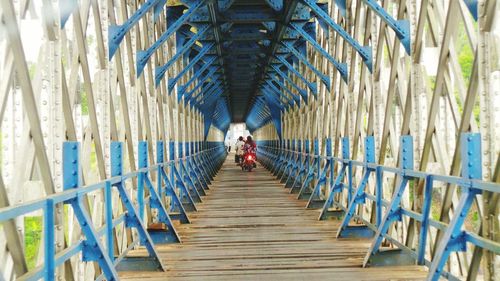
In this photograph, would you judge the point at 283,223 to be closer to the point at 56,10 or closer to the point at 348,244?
the point at 348,244

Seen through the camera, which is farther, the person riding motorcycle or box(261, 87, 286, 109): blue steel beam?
the person riding motorcycle

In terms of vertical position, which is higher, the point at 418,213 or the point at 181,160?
the point at 181,160

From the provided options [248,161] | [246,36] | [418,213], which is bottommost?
[248,161]

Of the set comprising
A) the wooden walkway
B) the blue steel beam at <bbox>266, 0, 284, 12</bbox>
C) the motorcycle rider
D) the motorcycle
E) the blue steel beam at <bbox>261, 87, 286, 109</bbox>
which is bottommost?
the wooden walkway

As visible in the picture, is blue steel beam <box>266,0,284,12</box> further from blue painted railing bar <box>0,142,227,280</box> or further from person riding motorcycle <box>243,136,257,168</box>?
person riding motorcycle <box>243,136,257,168</box>

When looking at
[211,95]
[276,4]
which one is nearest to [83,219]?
[276,4]

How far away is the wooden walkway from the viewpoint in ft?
21.3

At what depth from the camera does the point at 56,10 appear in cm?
495

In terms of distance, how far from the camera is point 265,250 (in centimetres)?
790

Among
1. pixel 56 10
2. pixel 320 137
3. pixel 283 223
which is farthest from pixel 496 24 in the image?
pixel 320 137

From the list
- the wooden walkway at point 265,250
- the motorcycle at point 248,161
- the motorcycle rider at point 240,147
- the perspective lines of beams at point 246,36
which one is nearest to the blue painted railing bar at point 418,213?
the wooden walkway at point 265,250

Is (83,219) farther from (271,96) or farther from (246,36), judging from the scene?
(271,96)

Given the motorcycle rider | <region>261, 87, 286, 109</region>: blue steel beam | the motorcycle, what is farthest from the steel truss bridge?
the motorcycle rider

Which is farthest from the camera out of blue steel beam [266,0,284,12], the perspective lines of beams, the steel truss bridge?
blue steel beam [266,0,284,12]
